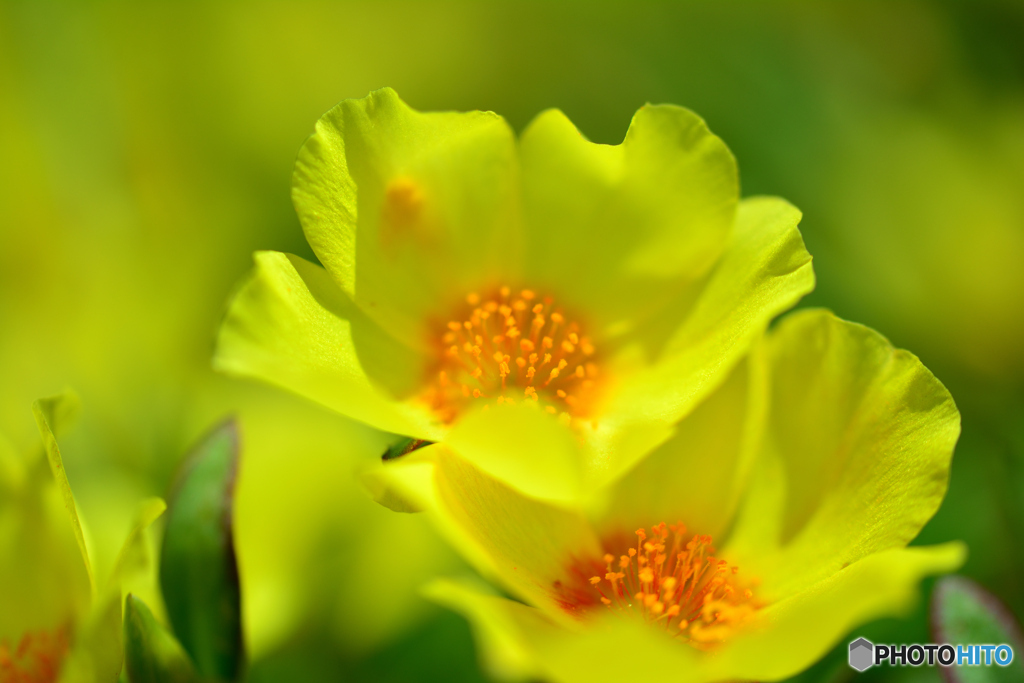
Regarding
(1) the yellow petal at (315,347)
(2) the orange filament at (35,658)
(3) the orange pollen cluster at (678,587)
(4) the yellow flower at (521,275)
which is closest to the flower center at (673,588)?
(3) the orange pollen cluster at (678,587)

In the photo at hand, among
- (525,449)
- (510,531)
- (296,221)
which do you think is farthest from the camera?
(296,221)

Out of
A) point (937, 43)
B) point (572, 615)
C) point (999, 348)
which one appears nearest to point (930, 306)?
point (999, 348)

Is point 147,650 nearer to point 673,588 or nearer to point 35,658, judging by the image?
point 35,658

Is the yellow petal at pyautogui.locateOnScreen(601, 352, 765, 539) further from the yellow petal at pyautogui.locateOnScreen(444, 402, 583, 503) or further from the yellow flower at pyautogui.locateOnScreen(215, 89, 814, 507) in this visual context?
the yellow petal at pyautogui.locateOnScreen(444, 402, 583, 503)

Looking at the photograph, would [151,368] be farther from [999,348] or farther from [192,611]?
[999,348]

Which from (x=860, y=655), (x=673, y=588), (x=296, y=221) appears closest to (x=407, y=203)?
(x=673, y=588)

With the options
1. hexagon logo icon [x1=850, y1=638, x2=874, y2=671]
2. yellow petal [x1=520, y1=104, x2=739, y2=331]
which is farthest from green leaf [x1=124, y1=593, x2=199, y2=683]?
hexagon logo icon [x1=850, y1=638, x2=874, y2=671]
